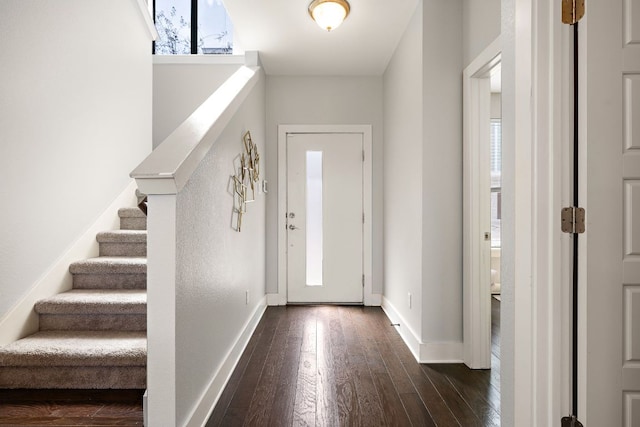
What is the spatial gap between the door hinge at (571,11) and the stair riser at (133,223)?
3.13 metres

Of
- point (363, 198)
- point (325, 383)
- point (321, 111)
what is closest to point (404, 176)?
point (363, 198)

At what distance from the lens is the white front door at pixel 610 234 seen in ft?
4.06

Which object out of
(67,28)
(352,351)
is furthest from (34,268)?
(352,351)

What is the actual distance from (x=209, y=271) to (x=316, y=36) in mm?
2301

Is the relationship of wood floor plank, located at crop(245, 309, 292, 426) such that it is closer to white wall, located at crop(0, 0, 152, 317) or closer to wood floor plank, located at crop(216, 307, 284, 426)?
wood floor plank, located at crop(216, 307, 284, 426)

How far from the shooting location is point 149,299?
149cm

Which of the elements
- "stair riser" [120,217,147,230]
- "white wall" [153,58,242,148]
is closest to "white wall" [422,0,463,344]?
"stair riser" [120,217,147,230]

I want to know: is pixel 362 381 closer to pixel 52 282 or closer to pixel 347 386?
pixel 347 386

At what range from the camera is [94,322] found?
2.27m

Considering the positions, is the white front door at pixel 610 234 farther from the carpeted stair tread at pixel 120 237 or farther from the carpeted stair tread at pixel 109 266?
the carpeted stair tread at pixel 120 237

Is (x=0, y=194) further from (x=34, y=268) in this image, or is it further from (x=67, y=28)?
(x=67, y=28)

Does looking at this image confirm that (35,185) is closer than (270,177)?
Yes

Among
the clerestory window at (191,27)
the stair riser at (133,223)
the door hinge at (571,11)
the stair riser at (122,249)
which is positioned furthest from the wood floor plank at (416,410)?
the clerestory window at (191,27)

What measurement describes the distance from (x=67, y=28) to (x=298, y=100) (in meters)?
2.22
